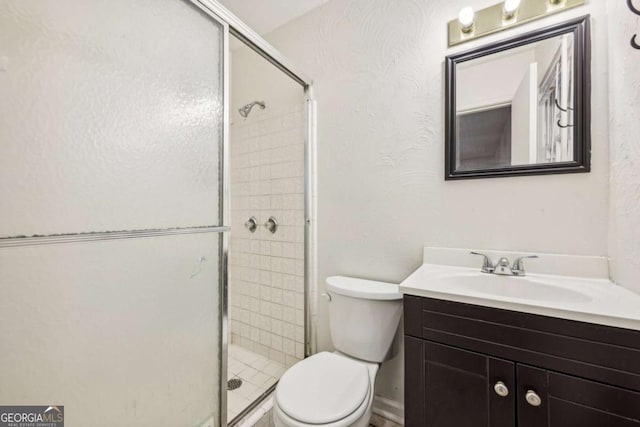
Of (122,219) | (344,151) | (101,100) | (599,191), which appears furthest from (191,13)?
(599,191)

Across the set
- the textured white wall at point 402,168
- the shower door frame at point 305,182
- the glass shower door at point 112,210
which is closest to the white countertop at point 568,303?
the textured white wall at point 402,168

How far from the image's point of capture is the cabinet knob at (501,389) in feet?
2.72

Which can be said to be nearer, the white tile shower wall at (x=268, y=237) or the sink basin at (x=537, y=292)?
the sink basin at (x=537, y=292)

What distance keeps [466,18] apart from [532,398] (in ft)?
4.95

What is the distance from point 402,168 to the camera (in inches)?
57.5

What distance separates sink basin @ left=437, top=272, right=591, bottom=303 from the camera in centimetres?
103

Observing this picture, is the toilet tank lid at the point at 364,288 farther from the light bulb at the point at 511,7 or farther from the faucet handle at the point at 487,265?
the light bulb at the point at 511,7

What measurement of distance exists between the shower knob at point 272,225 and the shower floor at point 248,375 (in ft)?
3.08

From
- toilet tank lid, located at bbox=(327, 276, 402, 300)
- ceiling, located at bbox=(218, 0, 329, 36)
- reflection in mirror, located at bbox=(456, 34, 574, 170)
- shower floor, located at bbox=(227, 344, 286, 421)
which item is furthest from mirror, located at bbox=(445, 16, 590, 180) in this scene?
shower floor, located at bbox=(227, 344, 286, 421)

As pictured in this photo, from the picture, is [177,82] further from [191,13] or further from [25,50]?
[25,50]

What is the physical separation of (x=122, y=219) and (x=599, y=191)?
1.75 meters

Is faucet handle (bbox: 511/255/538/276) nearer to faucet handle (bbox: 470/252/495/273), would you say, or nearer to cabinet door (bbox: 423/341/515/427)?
faucet handle (bbox: 470/252/495/273)

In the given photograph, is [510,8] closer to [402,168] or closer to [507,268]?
[402,168]

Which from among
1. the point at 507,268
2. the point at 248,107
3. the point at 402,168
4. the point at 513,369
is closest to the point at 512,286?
the point at 507,268
